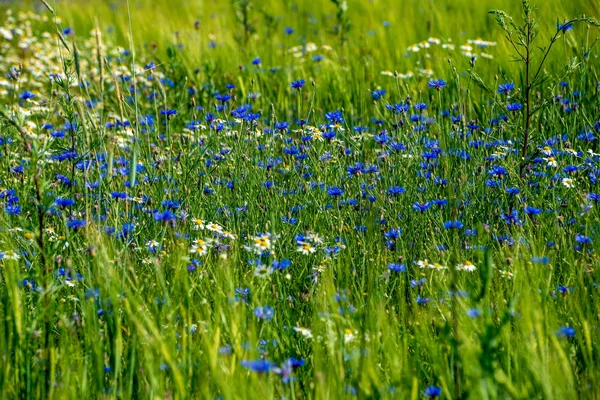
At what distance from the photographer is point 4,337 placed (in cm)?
190

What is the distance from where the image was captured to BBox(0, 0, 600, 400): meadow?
178 centimetres

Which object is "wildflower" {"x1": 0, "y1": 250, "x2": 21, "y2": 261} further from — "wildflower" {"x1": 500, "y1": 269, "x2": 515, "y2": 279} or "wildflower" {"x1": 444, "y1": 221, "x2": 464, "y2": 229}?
"wildflower" {"x1": 500, "y1": 269, "x2": 515, "y2": 279}

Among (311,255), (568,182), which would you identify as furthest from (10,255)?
(568,182)

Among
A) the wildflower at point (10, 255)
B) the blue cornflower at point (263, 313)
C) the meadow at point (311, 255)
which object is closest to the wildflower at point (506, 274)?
the meadow at point (311, 255)

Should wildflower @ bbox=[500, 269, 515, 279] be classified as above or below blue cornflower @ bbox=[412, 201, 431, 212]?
below

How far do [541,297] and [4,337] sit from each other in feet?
5.00

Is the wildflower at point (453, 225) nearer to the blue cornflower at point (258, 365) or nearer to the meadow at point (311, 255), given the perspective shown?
the meadow at point (311, 255)

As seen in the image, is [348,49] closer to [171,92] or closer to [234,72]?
[234,72]

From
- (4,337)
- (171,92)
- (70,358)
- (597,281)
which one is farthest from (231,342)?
(171,92)

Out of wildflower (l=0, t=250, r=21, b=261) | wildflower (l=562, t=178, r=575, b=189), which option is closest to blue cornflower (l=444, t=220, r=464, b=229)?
wildflower (l=562, t=178, r=575, b=189)

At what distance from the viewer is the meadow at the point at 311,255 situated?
69.9 inches

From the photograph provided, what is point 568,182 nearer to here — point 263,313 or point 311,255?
point 311,255

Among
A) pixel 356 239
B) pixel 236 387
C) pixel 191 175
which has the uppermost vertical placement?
pixel 191 175

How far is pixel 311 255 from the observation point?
101 inches
